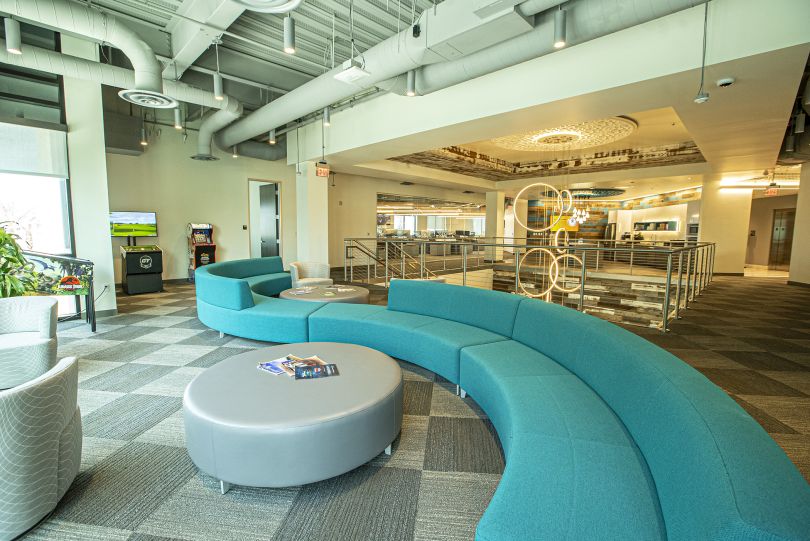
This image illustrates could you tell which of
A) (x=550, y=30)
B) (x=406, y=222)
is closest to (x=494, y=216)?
(x=550, y=30)

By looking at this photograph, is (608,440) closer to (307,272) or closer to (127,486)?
(127,486)

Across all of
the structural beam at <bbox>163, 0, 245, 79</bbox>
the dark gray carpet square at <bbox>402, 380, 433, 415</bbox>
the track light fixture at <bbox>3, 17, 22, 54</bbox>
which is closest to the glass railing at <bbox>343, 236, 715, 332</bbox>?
the dark gray carpet square at <bbox>402, 380, 433, 415</bbox>

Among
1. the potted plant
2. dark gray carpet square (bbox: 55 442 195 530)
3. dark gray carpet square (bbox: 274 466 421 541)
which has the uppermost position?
the potted plant

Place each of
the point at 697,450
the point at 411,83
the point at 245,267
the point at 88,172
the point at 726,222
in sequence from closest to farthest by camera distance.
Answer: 1. the point at 697,450
2. the point at 411,83
3. the point at 88,172
4. the point at 245,267
5. the point at 726,222

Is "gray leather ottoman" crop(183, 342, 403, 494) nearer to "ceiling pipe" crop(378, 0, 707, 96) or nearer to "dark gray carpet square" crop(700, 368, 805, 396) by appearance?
"dark gray carpet square" crop(700, 368, 805, 396)

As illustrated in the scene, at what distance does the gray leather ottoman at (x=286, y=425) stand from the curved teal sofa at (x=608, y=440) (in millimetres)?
738

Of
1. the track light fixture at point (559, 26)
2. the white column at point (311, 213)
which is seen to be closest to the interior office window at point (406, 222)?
the white column at point (311, 213)

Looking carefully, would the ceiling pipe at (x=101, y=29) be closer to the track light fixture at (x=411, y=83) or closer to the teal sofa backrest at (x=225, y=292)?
the teal sofa backrest at (x=225, y=292)

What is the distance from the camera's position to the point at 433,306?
3.93 m

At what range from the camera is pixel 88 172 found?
5.53 m

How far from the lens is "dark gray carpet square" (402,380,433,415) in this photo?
2.88m

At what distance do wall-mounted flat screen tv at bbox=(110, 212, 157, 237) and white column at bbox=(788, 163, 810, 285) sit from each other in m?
15.4

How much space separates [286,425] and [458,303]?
2226 mm

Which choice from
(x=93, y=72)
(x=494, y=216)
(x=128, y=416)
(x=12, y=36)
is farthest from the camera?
(x=494, y=216)
